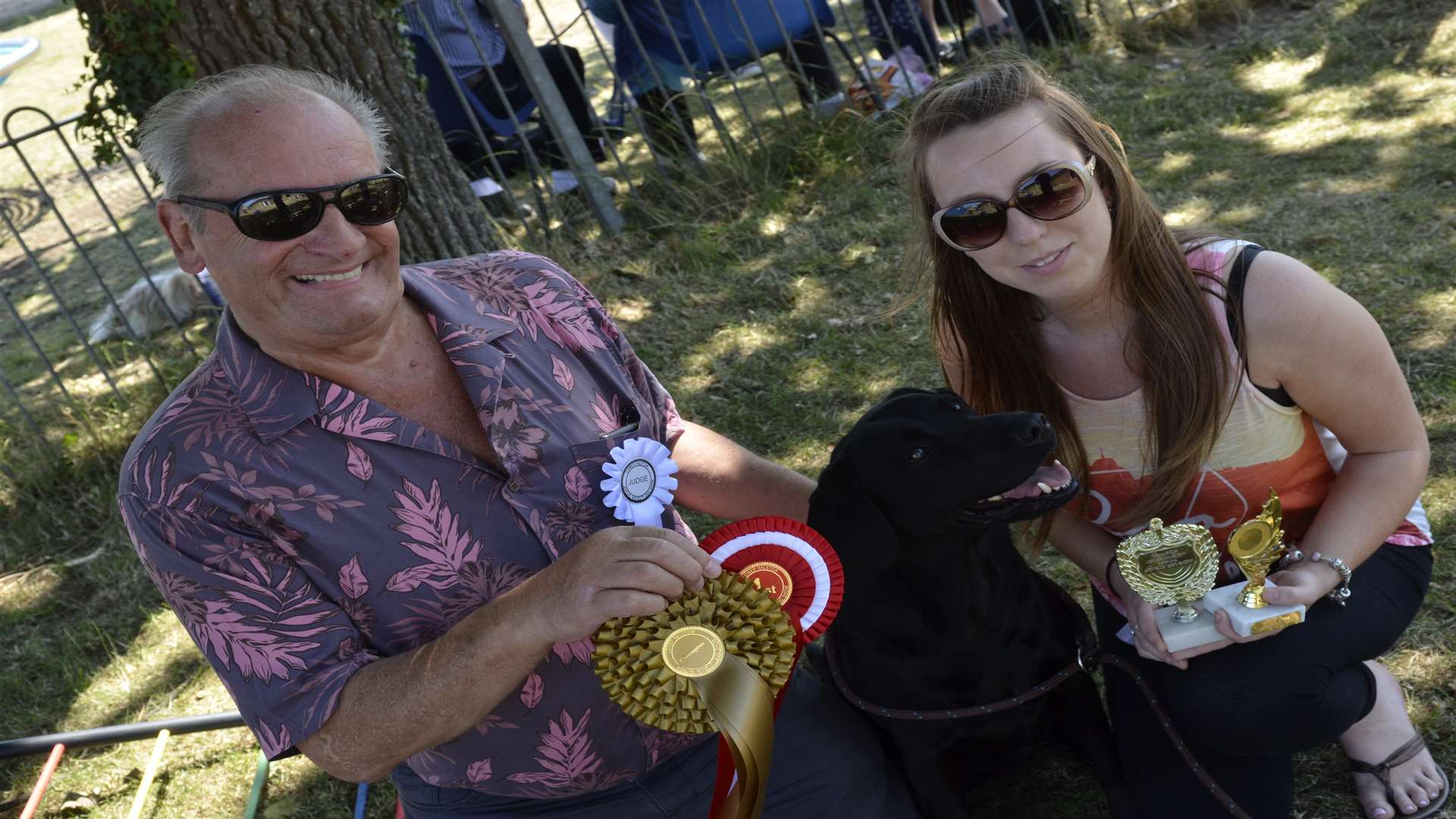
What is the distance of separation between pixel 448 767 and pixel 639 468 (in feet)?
2.21

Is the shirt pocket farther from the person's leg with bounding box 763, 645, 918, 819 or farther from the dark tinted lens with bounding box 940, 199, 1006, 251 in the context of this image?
the dark tinted lens with bounding box 940, 199, 1006, 251

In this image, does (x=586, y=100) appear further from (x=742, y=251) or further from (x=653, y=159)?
(x=742, y=251)

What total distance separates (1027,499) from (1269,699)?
59cm

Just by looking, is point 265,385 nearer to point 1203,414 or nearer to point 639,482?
point 639,482

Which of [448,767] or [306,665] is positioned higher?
[306,665]

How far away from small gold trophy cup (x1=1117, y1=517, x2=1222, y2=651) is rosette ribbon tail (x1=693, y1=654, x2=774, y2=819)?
66 cm

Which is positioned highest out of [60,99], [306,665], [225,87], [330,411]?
[60,99]

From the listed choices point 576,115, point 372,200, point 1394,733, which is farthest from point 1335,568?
point 576,115

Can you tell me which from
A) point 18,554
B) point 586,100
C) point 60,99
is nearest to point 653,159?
point 586,100

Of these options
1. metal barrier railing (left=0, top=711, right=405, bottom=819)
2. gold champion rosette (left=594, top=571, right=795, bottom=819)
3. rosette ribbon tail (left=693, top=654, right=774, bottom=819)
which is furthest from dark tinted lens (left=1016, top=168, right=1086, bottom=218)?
metal barrier railing (left=0, top=711, right=405, bottom=819)

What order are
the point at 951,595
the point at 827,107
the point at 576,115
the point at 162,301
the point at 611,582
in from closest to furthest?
1. the point at 611,582
2. the point at 951,595
3. the point at 827,107
4. the point at 162,301
5. the point at 576,115

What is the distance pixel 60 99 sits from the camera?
1279 centimetres

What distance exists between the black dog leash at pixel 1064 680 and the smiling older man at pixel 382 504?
17 cm

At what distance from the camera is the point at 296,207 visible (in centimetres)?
200
